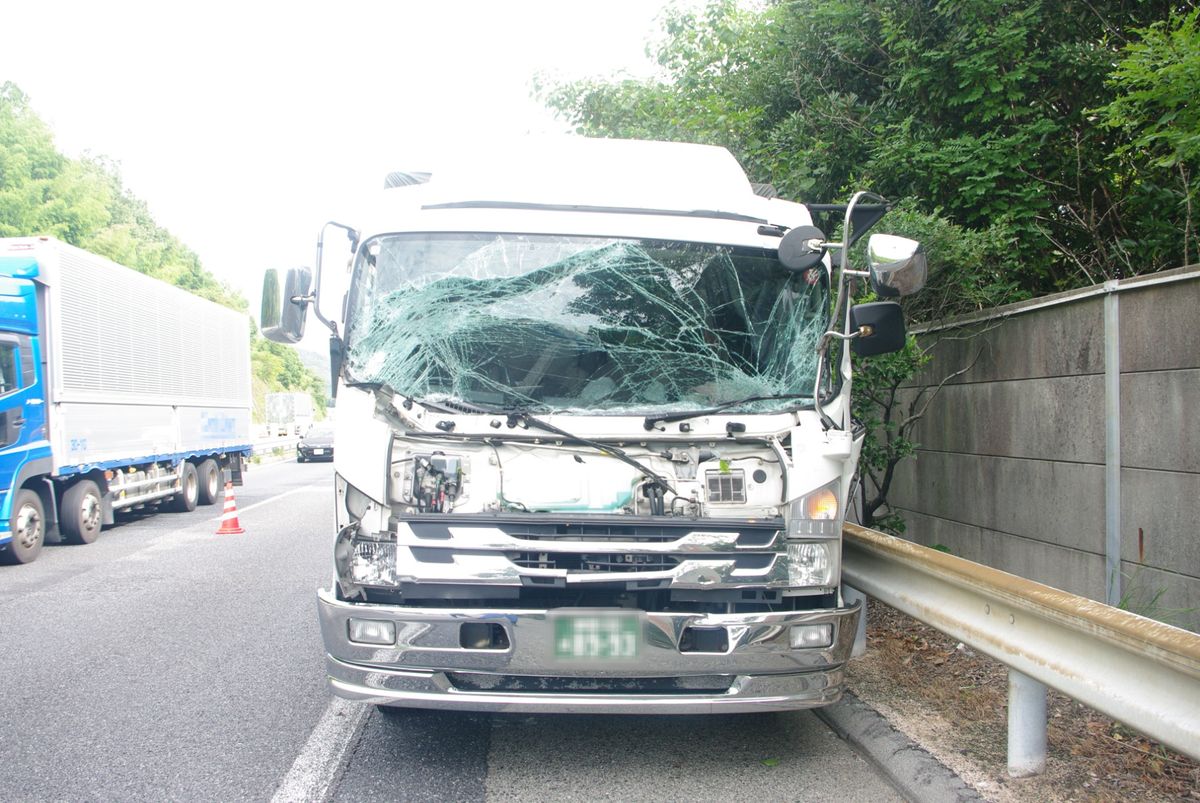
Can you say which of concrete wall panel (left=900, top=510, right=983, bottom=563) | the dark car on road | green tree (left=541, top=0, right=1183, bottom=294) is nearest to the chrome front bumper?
concrete wall panel (left=900, top=510, right=983, bottom=563)

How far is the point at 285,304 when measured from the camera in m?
4.69

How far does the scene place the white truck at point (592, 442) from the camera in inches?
148

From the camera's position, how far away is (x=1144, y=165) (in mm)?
6688

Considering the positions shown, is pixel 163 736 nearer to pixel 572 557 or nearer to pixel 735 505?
pixel 572 557

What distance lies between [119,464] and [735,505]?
35.1 feet

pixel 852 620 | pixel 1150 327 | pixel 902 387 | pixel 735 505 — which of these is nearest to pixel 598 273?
pixel 735 505

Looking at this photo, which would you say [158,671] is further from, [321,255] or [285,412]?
[285,412]

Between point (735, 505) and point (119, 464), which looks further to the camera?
point (119, 464)

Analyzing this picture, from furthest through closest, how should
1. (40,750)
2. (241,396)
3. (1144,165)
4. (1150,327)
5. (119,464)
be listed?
(241,396), (119,464), (1144,165), (1150,327), (40,750)

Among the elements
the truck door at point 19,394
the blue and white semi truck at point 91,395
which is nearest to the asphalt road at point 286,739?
the truck door at point 19,394

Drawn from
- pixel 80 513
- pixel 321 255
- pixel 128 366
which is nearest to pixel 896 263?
pixel 321 255

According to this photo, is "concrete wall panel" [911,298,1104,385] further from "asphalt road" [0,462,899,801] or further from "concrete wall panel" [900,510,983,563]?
"asphalt road" [0,462,899,801]

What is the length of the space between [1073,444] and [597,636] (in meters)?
3.29

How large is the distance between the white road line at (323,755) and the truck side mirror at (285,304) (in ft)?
6.37
